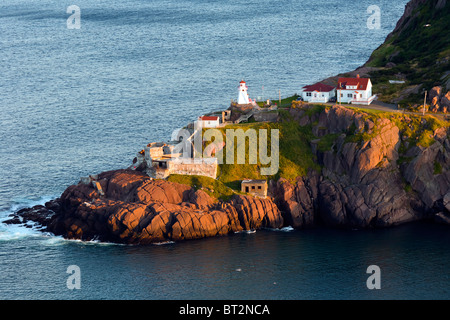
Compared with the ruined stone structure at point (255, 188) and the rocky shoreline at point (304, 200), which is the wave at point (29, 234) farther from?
the ruined stone structure at point (255, 188)

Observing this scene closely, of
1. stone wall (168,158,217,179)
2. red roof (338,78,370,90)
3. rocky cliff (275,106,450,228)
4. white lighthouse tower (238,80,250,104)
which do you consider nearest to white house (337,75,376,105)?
red roof (338,78,370,90)

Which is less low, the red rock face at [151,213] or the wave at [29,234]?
the red rock face at [151,213]

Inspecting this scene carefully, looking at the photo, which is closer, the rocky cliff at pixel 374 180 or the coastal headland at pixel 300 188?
the coastal headland at pixel 300 188

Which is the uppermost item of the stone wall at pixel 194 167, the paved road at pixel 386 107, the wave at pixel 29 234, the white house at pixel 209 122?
the paved road at pixel 386 107

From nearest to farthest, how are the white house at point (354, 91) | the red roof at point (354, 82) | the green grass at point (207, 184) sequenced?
the green grass at point (207, 184) → the white house at point (354, 91) → the red roof at point (354, 82)

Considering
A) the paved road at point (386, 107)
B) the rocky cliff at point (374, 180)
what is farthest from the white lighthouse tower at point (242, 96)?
the rocky cliff at point (374, 180)
